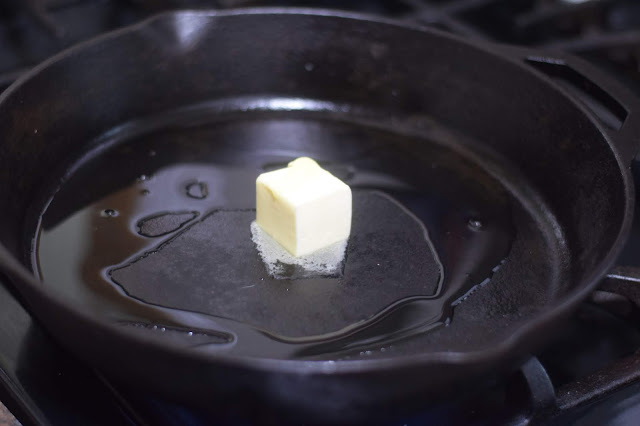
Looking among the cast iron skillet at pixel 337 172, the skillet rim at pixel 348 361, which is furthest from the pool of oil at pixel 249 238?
the skillet rim at pixel 348 361

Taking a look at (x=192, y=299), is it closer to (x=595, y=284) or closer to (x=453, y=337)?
(x=453, y=337)

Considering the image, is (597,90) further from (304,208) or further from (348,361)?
(348,361)

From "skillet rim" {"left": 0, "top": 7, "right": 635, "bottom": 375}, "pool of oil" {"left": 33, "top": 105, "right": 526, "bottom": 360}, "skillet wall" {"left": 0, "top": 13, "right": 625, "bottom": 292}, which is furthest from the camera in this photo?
"skillet wall" {"left": 0, "top": 13, "right": 625, "bottom": 292}

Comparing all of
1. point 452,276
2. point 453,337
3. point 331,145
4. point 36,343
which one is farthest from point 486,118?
point 36,343

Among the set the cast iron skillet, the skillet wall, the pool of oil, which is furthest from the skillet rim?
the skillet wall

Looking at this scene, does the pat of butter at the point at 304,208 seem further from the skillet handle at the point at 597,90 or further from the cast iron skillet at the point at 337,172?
the skillet handle at the point at 597,90

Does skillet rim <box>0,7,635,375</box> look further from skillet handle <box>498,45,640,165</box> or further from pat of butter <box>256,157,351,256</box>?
pat of butter <box>256,157,351,256</box>

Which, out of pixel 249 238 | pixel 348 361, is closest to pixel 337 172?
pixel 249 238

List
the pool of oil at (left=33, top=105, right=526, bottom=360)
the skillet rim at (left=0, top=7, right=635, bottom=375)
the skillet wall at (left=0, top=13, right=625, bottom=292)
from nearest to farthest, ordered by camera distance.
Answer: the skillet rim at (left=0, top=7, right=635, bottom=375), the pool of oil at (left=33, top=105, right=526, bottom=360), the skillet wall at (left=0, top=13, right=625, bottom=292)

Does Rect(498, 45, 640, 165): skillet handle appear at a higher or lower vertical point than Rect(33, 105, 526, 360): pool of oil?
higher
